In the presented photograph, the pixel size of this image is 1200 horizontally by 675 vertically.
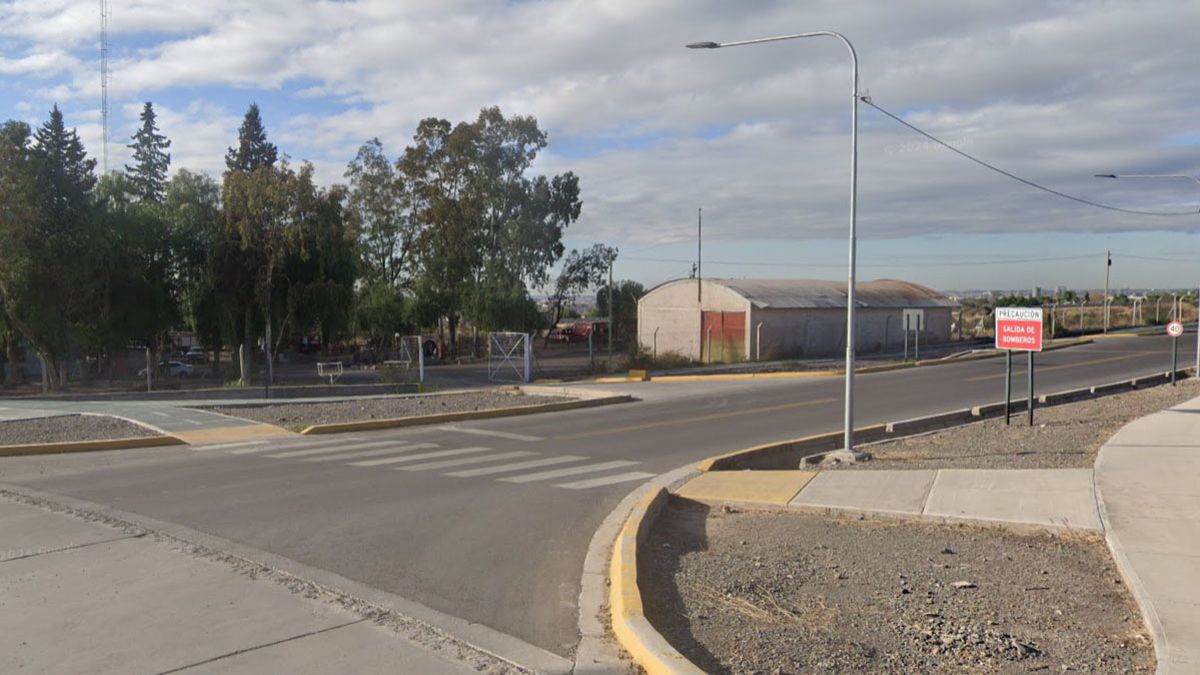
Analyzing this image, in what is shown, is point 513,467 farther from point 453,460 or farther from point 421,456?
point 421,456

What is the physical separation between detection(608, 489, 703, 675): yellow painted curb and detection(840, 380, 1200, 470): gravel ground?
5397mm

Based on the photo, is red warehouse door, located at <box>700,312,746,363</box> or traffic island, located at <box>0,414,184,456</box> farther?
red warehouse door, located at <box>700,312,746,363</box>

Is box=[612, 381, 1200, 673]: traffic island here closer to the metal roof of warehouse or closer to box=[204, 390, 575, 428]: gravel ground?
box=[204, 390, 575, 428]: gravel ground

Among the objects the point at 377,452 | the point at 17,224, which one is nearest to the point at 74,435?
the point at 377,452

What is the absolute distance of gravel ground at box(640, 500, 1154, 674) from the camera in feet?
16.9

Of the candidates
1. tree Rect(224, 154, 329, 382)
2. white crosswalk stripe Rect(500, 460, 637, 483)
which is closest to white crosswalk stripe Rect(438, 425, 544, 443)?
white crosswalk stripe Rect(500, 460, 637, 483)

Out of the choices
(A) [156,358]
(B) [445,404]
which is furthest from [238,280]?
(B) [445,404]

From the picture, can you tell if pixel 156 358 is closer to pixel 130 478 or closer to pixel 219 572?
pixel 130 478

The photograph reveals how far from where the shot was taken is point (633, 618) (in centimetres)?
573

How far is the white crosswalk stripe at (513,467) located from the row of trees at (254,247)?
2216cm

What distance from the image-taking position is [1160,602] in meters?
6.01

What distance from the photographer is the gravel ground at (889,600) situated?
16.9 feet

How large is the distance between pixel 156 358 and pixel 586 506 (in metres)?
36.8

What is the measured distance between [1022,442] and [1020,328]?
326cm
